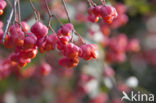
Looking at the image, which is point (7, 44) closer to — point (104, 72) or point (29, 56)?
point (29, 56)

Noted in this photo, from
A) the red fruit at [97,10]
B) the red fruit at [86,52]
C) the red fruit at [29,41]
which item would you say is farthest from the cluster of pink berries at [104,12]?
the red fruit at [29,41]

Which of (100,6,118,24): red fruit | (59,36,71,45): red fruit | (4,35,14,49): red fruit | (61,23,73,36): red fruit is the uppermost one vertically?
(100,6,118,24): red fruit

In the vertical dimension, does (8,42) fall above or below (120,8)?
below

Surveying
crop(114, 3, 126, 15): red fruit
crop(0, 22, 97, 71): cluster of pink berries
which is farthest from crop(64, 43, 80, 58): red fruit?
crop(114, 3, 126, 15): red fruit

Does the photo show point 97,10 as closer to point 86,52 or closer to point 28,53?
point 86,52

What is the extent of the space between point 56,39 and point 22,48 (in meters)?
0.12

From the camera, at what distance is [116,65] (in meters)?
3.26

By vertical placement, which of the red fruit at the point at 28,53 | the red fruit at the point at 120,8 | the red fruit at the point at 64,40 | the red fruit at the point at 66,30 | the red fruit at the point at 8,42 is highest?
the red fruit at the point at 120,8

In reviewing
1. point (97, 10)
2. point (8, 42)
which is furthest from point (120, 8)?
point (8, 42)

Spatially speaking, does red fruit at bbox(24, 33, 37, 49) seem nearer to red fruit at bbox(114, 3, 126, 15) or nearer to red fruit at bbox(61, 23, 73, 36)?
red fruit at bbox(61, 23, 73, 36)

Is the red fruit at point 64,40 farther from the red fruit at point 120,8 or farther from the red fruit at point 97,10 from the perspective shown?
the red fruit at point 120,8

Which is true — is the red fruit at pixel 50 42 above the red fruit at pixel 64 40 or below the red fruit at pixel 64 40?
below

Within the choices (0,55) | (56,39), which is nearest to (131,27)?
(0,55)

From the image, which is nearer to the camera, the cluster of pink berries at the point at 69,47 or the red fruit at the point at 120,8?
the cluster of pink berries at the point at 69,47
